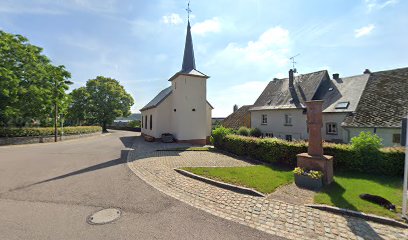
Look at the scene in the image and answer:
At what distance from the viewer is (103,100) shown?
129 feet

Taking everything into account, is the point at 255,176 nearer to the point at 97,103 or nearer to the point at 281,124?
the point at 281,124

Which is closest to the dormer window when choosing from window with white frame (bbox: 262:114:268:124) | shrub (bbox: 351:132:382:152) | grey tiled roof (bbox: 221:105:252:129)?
window with white frame (bbox: 262:114:268:124)

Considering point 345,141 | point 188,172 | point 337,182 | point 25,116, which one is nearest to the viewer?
point 337,182

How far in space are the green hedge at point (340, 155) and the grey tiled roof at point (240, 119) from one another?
60.5 ft

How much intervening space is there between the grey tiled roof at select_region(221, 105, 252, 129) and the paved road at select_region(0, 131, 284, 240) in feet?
80.7

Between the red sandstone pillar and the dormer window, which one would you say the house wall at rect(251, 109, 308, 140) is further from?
the red sandstone pillar

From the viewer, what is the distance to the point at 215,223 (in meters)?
4.89

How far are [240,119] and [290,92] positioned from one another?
959 cm

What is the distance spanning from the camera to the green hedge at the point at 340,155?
8.39 metres

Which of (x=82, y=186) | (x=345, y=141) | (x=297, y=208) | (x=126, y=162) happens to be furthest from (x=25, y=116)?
(x=345, y=141)

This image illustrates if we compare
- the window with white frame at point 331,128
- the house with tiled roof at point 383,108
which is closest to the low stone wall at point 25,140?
the window with white frame at point 331,128

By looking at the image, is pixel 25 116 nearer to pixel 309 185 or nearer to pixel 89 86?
pixel 89 86

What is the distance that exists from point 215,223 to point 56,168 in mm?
9093

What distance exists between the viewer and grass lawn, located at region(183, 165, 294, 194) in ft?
24.3
